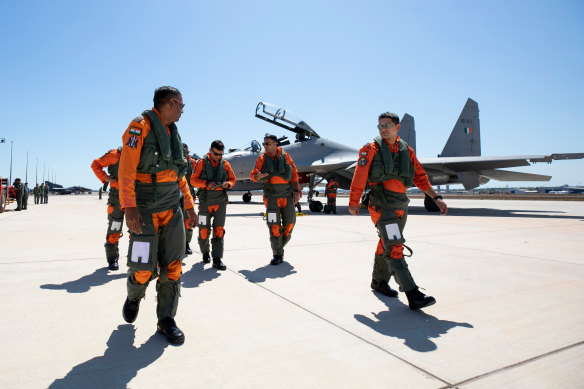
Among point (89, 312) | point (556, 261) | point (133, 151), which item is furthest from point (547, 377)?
point (556, 261)

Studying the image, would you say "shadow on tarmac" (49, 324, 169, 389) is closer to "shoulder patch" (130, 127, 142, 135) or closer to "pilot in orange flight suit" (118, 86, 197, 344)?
"pilot in orange flight suit" (118, 86, 197, 344)

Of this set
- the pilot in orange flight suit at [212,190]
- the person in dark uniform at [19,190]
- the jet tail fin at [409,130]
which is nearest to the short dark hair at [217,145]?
the pilot in orange flight suit at [212,190]

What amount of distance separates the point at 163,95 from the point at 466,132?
60.2 feet

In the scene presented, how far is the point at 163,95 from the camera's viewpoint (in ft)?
8.50

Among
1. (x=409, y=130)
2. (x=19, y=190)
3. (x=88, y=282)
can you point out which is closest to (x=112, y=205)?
(x=88, y=282)

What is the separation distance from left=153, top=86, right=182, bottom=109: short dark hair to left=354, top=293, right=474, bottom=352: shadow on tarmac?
2209mm

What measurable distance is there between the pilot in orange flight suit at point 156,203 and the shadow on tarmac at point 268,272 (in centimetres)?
148

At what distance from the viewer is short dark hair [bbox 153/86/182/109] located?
2.59 meters

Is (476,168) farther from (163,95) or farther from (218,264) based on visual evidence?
(163,95)

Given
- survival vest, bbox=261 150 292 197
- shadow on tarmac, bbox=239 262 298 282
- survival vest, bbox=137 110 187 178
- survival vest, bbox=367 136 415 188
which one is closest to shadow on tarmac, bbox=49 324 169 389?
survival vest, bbox=137 110 187 178

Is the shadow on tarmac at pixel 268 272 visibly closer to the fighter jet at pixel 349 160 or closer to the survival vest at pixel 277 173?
the survival vest at pixel 277 173

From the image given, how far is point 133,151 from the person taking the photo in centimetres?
237

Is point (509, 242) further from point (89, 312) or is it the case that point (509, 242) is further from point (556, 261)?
point (89, 312)

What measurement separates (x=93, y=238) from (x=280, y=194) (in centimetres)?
442
